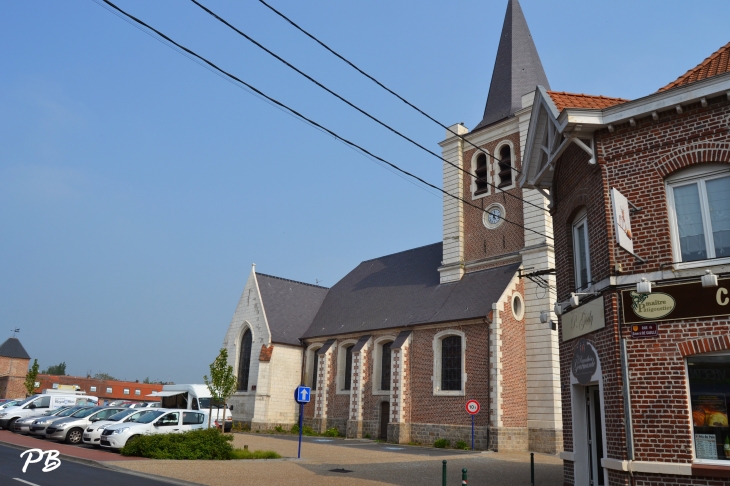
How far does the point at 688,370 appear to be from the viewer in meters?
8.91

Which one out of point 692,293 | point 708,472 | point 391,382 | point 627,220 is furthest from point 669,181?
point 391,382

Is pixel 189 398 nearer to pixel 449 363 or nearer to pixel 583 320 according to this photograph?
pixel 449 363

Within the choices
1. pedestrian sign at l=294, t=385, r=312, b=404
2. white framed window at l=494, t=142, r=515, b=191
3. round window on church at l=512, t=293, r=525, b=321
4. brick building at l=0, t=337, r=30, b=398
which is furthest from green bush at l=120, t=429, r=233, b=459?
brick building at l=0, t=337, r=30, b=398

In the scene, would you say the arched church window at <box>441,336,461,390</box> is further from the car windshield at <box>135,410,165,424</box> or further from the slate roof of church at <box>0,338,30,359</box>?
the slate roof of church at <box>0,338,30,359</box>

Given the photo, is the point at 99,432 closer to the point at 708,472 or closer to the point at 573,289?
the point at 573,289

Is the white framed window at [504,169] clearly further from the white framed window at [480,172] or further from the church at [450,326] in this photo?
the white framed window at [480,172]

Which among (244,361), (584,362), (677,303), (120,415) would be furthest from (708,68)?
(244,361)

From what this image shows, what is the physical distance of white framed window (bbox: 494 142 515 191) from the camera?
29.2m

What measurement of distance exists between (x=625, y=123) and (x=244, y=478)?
10839 millimetres

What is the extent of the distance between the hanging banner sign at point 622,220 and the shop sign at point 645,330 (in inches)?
46.5

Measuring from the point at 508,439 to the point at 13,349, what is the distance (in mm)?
57067

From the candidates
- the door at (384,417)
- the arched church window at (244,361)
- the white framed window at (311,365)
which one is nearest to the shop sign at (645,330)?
the door at (384,417)

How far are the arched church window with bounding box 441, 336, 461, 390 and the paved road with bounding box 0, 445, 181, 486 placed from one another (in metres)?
15.9

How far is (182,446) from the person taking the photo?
16.7m
